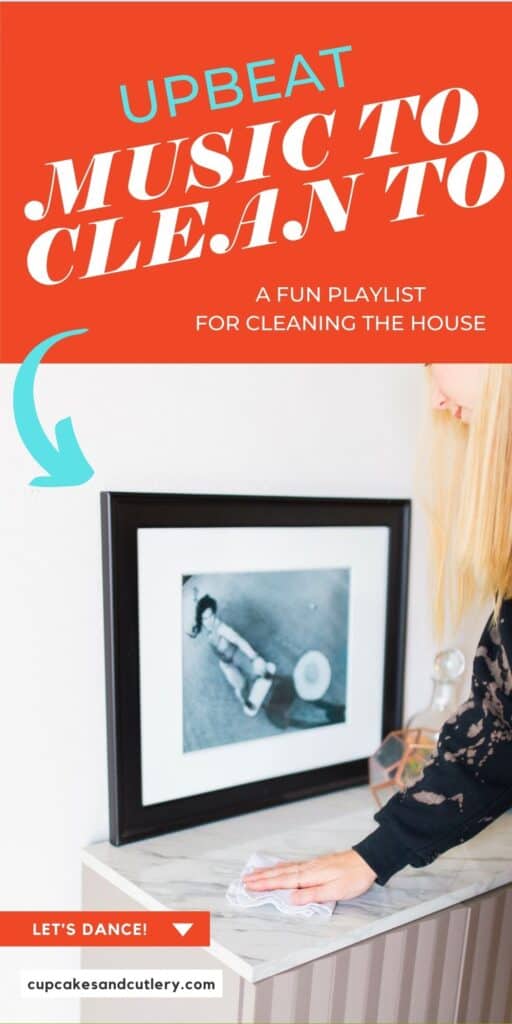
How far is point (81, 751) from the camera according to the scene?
1073 mm

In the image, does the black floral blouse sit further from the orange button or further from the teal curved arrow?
the teal curved arrow

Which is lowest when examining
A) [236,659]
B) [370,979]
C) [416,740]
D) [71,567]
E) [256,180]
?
[370,979]

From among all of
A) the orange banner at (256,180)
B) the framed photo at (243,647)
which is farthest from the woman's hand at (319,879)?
the orange banner at (256,180)

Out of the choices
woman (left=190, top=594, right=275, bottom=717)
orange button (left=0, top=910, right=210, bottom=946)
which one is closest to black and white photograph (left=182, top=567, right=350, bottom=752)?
woman (left=190, top=594, right=275, bottom=717)

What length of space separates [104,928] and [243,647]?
1.27 ft

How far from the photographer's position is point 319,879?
0.96 meters

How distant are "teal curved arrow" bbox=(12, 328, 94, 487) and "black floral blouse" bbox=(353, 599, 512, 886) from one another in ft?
1.78

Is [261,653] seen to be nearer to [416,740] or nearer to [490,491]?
[416,740]

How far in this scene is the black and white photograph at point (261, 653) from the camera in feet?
3.72

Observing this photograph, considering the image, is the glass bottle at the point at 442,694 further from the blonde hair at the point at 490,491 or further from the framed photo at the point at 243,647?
the blonde hair at the point at 490,491

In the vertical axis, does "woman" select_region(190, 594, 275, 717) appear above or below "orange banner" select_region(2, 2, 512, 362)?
below

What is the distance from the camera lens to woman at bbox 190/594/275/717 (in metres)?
1.14

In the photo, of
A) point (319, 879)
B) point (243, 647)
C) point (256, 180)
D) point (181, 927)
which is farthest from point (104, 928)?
point (256, 180)

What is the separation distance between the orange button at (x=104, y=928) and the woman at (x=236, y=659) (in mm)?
320
